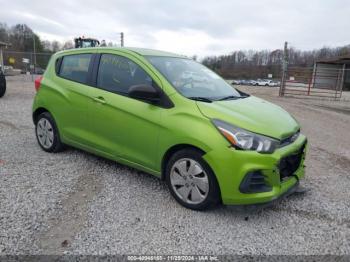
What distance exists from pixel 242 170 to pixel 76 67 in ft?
9.55

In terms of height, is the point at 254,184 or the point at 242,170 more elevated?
the point at 242,170

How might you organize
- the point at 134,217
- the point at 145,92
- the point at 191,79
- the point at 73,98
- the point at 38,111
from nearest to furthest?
the point at 134,217 < the point at 145,92 < the point at 191,79 < the point at 73,98 < the point at 38,111

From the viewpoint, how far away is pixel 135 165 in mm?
3619

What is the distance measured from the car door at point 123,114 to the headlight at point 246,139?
31.6 inches

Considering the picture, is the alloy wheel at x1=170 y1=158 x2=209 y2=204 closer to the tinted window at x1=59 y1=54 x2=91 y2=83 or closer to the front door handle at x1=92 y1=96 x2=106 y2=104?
the front door handle at x1=92 y1=96 x2=106 y2=104

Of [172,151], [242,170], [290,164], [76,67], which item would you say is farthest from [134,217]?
[76,67]

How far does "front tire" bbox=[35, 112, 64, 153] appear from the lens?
4602mm

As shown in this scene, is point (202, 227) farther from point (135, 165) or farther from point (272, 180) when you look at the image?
point (135, 165)

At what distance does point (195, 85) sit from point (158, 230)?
1790 millimetres

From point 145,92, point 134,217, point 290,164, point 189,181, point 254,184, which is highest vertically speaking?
point 145,92

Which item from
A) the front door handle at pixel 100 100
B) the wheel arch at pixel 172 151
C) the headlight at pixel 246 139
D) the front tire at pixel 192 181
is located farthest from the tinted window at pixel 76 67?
the headlight at pixel 246 139

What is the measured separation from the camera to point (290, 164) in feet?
10.5

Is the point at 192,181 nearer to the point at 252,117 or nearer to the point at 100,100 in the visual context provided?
the point at 252,117

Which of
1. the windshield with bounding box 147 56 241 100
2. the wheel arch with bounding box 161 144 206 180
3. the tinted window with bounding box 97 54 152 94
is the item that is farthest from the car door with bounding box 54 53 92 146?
the wheel arch with bounding box 161 144 206 180
